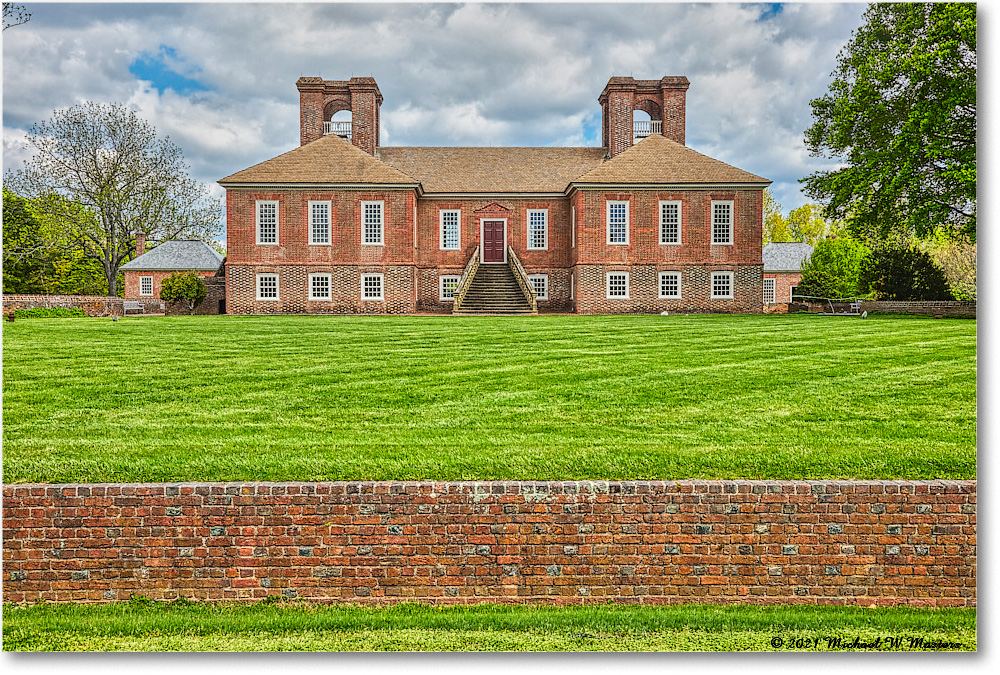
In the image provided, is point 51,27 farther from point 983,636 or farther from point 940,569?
point 983,636

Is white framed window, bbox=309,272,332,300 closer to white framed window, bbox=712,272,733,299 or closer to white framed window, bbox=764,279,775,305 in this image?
white framed window, bbox=712,272,733,299

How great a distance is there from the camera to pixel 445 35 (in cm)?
817

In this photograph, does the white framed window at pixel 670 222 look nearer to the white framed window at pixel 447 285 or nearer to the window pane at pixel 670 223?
the window pane at pixel 670 223

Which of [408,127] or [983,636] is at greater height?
[408,127]

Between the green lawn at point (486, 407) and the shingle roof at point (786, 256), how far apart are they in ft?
67.8

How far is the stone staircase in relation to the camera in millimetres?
23719

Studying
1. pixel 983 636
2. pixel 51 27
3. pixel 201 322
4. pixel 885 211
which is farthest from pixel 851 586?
pixel 201 322

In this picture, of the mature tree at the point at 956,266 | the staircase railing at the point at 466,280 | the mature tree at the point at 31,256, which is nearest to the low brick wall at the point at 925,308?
the mature tree at the point at 956,266

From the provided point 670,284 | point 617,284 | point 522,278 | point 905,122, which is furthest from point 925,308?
point 522,278

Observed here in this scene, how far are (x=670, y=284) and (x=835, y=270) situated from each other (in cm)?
509

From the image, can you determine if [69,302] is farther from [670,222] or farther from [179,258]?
[670,222]

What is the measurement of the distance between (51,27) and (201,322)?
1001 centimetres

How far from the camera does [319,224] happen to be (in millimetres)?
25828

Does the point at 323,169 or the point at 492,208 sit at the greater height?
the point at 323,169
